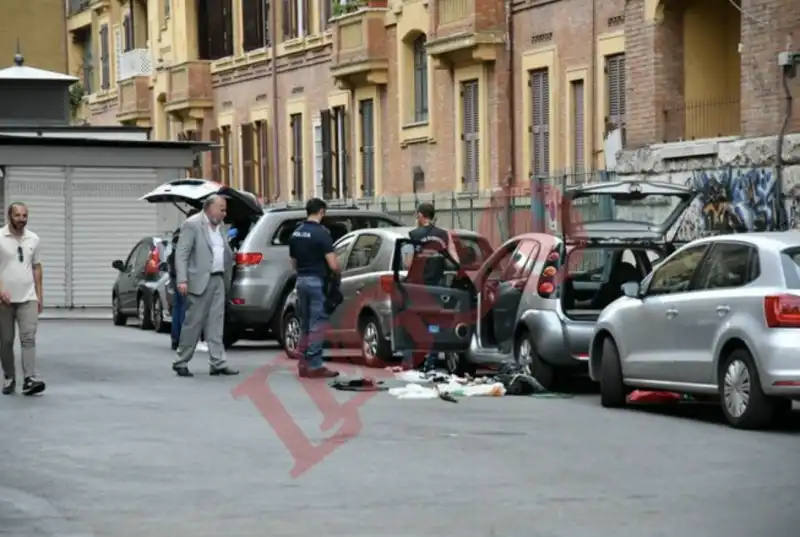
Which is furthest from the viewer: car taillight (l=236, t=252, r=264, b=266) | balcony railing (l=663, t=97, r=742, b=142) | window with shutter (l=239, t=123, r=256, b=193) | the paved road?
window with shutter (l=239, t=123, r=256, b=193)

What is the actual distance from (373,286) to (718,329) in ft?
24.3

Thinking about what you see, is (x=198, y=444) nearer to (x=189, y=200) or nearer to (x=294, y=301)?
(x=294, y=301)

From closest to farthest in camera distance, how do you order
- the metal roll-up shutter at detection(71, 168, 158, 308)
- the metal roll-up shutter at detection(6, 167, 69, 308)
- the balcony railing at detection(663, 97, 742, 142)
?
1. the balcony railing at detection(663, 97, 742, 142)
2. the metal roll-up shutter at detection(6, 167, 69, 308)
3. the metal roll-up shutter at detection(71, 168, 158, 308)

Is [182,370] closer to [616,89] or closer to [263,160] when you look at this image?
[616,89]

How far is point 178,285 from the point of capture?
20.5 metres

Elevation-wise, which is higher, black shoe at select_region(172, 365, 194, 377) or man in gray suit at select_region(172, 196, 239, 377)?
man in gray suit at select_region(172, 196, 239, 377)

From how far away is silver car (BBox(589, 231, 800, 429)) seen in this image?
46.3 feet

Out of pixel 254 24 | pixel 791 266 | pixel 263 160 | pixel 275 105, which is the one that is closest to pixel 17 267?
pixel 791 266

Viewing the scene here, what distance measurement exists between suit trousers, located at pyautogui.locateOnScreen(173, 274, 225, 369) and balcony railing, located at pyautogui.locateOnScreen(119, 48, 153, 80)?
36265 millimetres

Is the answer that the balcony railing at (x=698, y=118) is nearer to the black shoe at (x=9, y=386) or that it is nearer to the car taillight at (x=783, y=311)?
the black shoe at (x=9, y=386)

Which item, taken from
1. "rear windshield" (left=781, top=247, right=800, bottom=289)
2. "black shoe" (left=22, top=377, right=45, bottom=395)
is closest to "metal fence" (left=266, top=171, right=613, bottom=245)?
"black shoe" (left=22, top=377, right=45, bottom=395)

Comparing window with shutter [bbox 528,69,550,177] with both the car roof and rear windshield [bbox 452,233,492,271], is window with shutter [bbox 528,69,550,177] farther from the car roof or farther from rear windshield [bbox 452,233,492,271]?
the car roof

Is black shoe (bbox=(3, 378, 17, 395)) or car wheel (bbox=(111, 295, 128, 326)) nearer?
black shoe (bbox=(3, 378, 17, 395))

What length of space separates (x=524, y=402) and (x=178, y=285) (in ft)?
16.2
